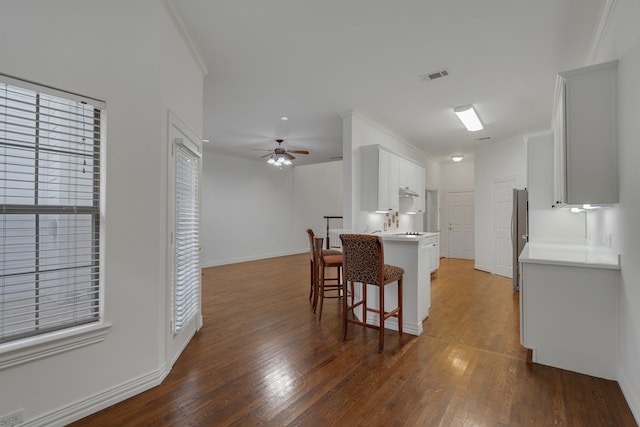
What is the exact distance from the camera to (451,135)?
6.02 metres

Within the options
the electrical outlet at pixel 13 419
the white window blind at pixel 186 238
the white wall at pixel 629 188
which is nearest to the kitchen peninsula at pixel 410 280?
the white wall at pixel 629 188

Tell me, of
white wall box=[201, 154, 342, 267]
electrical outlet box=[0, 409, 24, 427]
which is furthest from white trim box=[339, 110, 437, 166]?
electrical outlet box=[0, 409, 24, 427]

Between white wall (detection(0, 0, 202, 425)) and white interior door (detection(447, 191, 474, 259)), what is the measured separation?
8.45 metres

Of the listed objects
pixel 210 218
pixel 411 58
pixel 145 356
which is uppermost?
pixel 411 58

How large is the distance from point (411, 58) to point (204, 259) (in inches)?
248

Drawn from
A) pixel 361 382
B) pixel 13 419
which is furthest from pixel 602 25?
pixel 13 419

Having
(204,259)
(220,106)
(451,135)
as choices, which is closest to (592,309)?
(451,135)

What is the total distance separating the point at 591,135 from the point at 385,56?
1886 mm

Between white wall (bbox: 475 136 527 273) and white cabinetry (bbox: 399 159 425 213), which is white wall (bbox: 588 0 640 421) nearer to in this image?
white cabinetry (bbox: 399 159 425 213)

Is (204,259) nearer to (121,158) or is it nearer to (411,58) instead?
(121,158)

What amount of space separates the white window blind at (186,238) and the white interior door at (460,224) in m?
7.84

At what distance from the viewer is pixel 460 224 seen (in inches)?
351

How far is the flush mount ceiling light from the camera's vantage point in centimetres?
441

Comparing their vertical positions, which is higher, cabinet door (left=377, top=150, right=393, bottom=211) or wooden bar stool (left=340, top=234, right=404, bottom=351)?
cabinet door (left=377, top=150, right=393, bottom=211)
